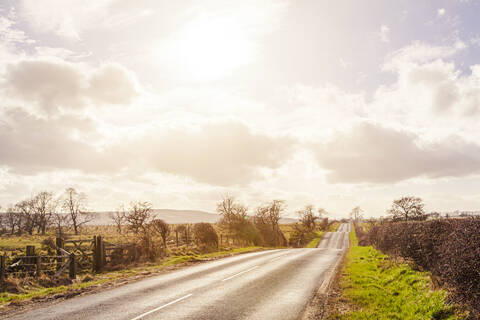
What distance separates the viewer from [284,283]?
1584 cm

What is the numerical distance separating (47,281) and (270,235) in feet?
177

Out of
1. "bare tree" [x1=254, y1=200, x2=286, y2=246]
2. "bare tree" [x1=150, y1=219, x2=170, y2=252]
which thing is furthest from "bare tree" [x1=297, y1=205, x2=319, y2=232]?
"bare tree" [x1=150, y1=219, x2=170, y2=252]

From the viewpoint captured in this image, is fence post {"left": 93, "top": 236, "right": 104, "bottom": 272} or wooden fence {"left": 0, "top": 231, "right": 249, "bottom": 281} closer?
wooden fence {"left": 0, "top": 231, "right": 249, "bottom": 281}

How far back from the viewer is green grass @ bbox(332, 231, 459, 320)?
10020 mm

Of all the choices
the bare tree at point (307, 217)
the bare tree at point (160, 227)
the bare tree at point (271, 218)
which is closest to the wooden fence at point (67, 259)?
the bare tree at point (160, 227)

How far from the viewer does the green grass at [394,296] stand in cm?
1002

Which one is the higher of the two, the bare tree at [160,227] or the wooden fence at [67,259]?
the bare tree at [160,227]

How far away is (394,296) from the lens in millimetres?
13062

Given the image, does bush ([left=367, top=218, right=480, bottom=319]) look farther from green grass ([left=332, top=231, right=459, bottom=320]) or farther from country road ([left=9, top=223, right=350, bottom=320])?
country road ([left=9, top=223, right=350, bottom=320])

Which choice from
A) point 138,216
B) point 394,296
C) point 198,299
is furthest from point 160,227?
point 394,296

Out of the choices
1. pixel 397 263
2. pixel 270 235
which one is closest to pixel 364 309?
pixel 397 263

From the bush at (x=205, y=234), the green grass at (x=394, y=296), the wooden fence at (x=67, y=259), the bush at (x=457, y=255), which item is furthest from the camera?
the bush at (x=205, y=234)

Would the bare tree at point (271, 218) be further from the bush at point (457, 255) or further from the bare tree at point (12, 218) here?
the bare tree at point (12, 218)

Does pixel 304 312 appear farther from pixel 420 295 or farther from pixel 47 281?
pixel 47 281
